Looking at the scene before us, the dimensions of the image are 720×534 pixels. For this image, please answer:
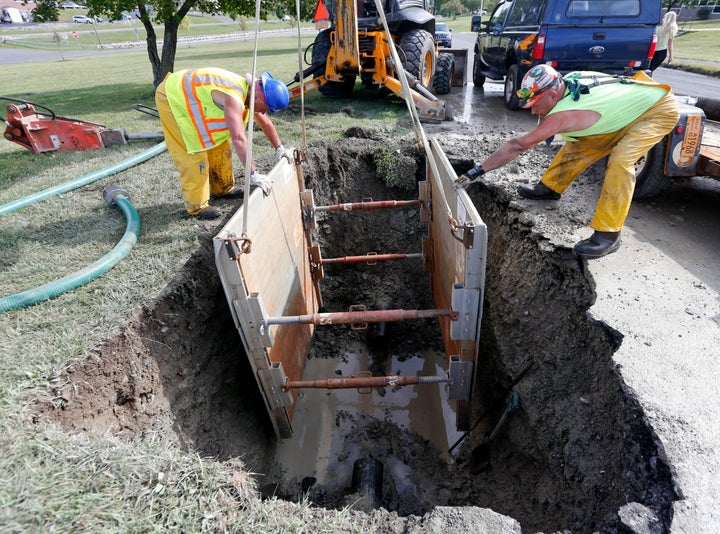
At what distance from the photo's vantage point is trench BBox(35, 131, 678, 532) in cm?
240

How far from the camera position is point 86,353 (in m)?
2.60

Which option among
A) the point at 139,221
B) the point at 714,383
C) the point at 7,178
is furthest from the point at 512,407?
the point at 7,178

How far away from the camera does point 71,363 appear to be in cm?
253

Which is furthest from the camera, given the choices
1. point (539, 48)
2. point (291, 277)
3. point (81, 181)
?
point (539, 48)

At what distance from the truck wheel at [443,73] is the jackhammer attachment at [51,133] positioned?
6.98 meters

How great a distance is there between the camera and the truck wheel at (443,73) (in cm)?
995

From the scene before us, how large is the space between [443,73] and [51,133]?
798 cm

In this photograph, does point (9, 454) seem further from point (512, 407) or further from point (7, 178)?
point (7, 178)

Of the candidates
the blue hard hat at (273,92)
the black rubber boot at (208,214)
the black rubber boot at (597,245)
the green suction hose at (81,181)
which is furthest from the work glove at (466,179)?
the green suction hose at (81,181)

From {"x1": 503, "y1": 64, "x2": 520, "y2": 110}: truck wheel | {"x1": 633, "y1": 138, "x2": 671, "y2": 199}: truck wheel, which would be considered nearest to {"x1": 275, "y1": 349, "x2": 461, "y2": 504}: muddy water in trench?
{"x1": 633, "y1": 138, "x2": 671, "y2": 199}: truck wheel

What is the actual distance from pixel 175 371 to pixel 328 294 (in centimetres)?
282

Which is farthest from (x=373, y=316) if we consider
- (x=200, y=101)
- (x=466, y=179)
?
(x=200, y=101)

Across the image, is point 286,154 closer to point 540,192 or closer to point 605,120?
point 540,192

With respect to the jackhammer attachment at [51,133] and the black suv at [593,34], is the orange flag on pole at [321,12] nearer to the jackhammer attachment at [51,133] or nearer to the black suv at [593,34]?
the black suv at [593,34]
